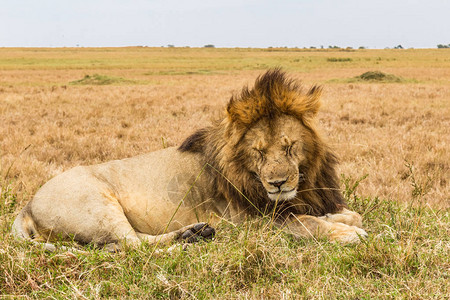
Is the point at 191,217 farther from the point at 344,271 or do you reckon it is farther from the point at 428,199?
the point at 428,199

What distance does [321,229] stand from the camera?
347cm

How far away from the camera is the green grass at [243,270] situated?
8.59 feet

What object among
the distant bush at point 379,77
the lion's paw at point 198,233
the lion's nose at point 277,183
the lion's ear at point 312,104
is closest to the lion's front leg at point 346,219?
the lion's nose at point 277,183

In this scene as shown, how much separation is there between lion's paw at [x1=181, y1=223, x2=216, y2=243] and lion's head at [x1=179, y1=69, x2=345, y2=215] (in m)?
0.40

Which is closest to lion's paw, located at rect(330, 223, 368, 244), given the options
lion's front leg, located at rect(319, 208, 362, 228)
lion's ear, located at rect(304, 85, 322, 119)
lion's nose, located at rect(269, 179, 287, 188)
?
lion's front leg, located at rect(319, 208, 362, 228)

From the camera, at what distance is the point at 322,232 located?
3.45 m

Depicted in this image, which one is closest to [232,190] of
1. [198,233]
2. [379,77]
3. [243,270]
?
[198,233]

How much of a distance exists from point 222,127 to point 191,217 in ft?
2.82

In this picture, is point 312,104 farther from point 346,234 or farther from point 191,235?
point 191,235

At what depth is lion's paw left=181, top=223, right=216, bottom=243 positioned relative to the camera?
343cm

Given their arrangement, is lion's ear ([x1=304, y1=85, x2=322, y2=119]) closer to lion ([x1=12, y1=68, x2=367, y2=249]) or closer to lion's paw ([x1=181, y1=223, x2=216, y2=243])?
lion ([x1=12, y1=68, x2=367, y2=249])

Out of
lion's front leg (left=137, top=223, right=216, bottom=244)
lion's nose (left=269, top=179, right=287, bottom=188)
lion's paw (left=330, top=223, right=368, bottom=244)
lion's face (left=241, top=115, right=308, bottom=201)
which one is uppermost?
lion's face (left=241, top=115, right=308, bottom=201)

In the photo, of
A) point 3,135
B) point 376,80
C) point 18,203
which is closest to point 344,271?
point 18,203

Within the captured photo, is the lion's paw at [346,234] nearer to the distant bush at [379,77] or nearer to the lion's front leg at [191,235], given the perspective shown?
the lion's front leg at [191,235]
